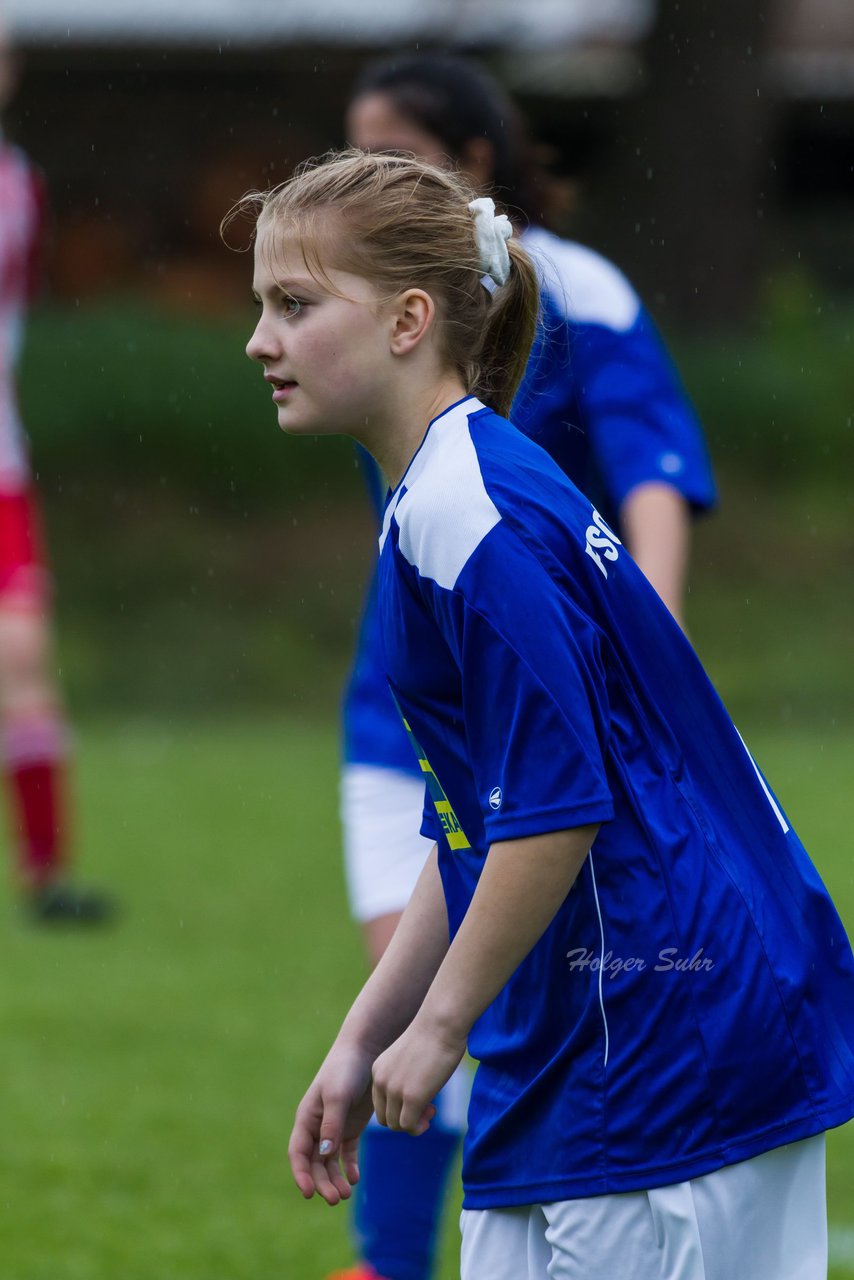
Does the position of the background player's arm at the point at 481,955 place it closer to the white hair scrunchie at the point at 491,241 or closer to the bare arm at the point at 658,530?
the white hair scrunchie at the point at 491,241

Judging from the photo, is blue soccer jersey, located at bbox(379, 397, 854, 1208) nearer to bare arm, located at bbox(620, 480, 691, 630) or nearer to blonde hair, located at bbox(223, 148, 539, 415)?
blonde hair, located at bbox(223, 148, 539, 415)

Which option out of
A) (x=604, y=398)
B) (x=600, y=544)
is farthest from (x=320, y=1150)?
(x=604, y=398)

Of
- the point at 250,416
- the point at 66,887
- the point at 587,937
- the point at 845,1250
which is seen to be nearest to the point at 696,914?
the point at 587,937

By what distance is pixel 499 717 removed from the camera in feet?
5.75

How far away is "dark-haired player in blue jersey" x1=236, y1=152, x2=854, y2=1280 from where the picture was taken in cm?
175

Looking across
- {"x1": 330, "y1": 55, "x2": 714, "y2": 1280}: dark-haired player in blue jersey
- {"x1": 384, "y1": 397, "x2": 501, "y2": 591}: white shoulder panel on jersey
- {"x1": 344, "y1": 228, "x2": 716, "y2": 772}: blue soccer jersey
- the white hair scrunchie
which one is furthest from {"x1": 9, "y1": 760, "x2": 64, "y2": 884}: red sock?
{"x1": 384, "y1": 397, "x2": 501, "y2": 591}: white shoulder panel on jersey

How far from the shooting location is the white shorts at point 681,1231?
1.79m

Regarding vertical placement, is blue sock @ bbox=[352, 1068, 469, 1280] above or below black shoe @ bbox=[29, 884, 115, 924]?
above

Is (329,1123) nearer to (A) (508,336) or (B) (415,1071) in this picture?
(B) (415,1071)

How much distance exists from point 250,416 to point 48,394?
1.50 meters

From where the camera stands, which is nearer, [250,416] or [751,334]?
[250,416]

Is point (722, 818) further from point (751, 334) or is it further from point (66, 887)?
point (751, 334)

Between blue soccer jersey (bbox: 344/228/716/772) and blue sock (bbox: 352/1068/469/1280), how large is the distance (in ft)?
1.74

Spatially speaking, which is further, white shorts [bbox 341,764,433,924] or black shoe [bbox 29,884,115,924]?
black shoe [bbox 29,884,115,924]
